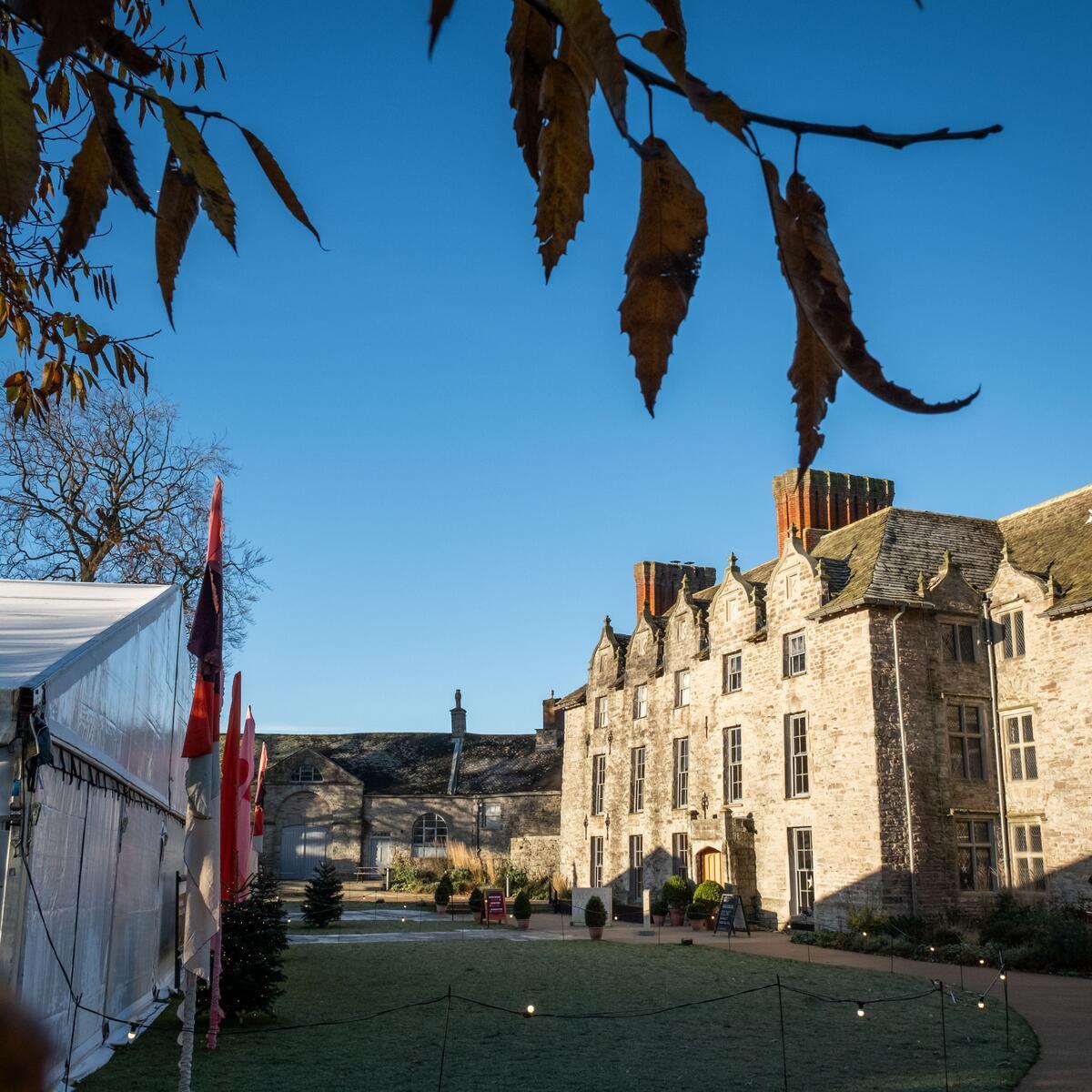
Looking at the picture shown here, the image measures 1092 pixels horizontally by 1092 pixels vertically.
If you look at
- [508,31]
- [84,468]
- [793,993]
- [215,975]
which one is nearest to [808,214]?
[508,31]

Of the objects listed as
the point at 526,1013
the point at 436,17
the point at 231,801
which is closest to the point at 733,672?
the point at 526,1013

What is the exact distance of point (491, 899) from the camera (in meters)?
29.3

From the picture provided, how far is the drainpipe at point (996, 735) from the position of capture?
23.5 meters

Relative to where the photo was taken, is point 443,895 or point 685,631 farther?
point 443,895

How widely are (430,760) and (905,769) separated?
33.4 meters

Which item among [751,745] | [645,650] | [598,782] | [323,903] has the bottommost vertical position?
[323,903]

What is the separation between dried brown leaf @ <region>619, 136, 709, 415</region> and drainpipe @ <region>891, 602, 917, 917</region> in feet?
79.3

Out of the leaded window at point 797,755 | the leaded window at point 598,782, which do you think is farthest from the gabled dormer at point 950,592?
the leaded window at point 598,782

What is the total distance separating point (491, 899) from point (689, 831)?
600cm

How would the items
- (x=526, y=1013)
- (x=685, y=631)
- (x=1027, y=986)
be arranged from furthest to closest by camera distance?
(x=685, y=631) → (x=1027, y=986) → (x=526, y=1013)

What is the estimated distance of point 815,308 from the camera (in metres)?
1.20

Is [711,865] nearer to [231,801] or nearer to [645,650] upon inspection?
Result: [645,650]

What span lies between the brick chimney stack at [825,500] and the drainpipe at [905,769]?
6.61 m

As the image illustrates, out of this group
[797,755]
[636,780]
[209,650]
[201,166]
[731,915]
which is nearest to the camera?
[201,166]
